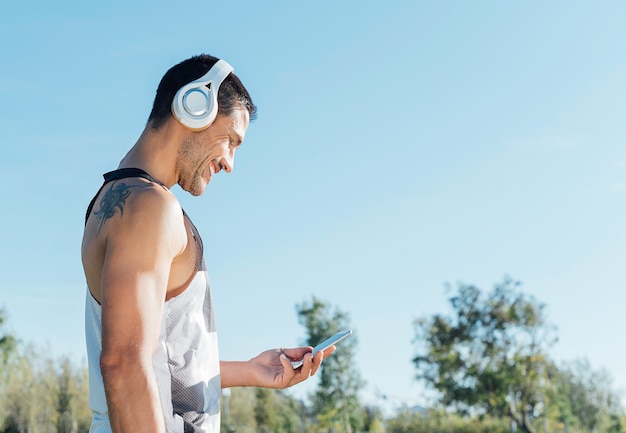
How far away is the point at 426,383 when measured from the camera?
141 ft

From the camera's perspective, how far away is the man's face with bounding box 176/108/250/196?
7.85 ft

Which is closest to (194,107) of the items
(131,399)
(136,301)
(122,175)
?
(122,175)

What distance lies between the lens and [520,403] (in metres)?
41.9

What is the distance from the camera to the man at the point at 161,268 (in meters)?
1.90

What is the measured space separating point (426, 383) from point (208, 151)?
41892 millimetres

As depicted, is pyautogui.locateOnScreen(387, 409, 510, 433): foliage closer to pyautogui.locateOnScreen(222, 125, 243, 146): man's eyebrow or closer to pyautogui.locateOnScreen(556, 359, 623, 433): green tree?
pyautogui.locateOnScreen(556, 359, 623, 433): green tree

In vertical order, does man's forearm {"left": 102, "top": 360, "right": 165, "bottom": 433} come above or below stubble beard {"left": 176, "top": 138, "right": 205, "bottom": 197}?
below

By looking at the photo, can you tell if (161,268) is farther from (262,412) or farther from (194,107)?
(262,412)

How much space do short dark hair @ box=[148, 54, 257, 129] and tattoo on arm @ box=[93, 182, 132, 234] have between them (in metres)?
0.29

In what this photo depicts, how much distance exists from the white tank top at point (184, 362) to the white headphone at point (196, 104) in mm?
300

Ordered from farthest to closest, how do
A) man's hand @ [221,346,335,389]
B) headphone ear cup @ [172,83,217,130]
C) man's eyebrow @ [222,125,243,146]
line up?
man's hand @ [221,346,335,389] < man's eyebrow @ [222,125,243,146] < headphone ear cup @ [172,83,217,130]

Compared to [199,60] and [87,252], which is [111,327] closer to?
[87,252]

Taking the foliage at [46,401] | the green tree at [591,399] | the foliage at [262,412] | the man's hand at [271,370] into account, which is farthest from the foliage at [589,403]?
the man's hand at [271,370]

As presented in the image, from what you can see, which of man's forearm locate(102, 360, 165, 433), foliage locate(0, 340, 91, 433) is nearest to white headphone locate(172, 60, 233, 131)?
man's forearm locate(102, 360, 165, 433)
